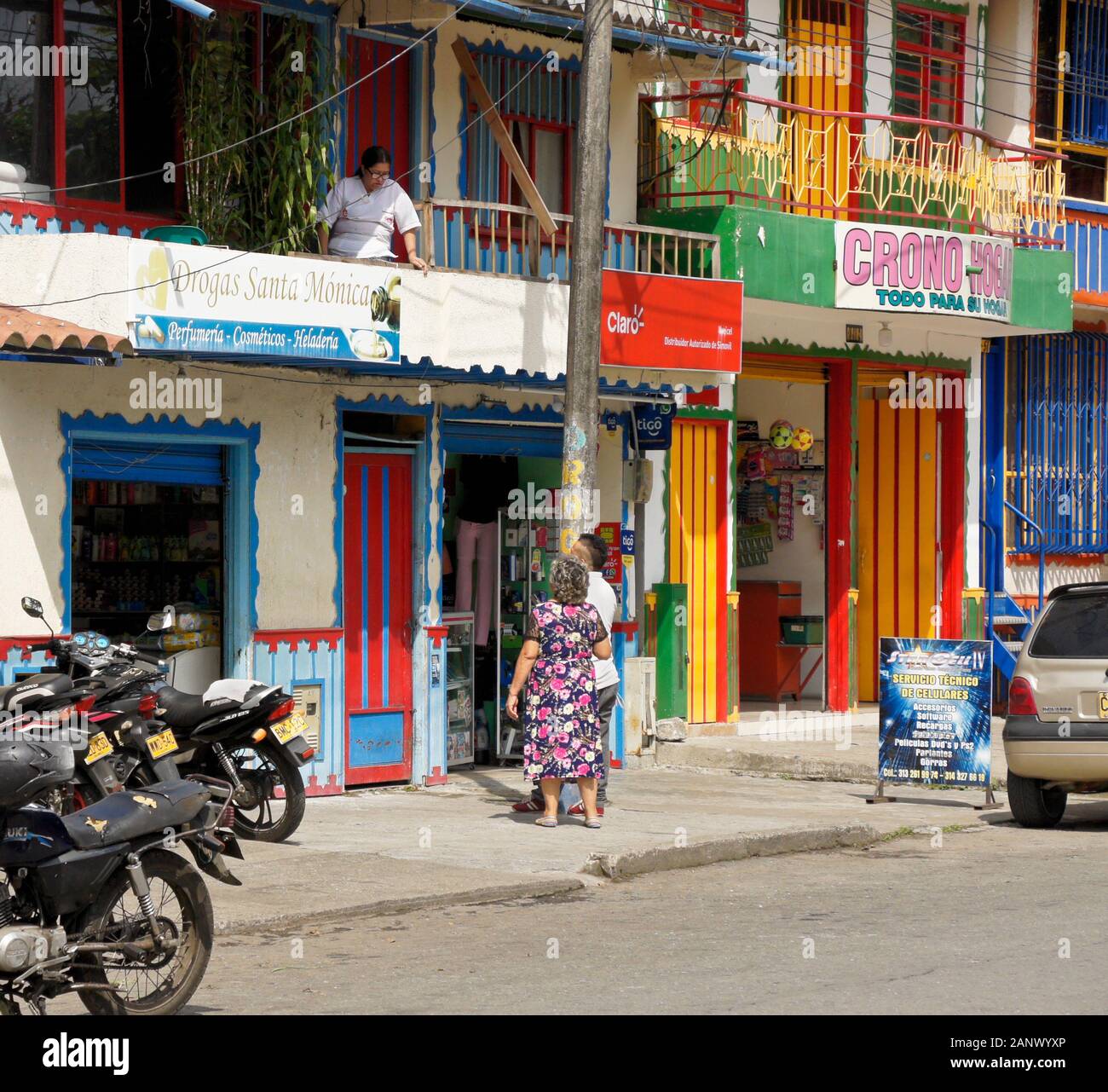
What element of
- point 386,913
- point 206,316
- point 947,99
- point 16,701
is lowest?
point 386,913

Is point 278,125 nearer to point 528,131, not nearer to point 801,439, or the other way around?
point 528,131

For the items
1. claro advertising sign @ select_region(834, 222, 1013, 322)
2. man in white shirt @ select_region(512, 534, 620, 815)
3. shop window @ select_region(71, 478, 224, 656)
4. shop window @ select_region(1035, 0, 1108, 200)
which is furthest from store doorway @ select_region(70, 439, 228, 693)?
shop window @ select_region(1035, 0, 1108, 200)

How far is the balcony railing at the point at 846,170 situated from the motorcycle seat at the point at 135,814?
996 centimetres

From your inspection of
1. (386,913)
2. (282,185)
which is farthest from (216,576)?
(386,913)

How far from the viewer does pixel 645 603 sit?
56.7ft

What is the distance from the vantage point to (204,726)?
1136cm

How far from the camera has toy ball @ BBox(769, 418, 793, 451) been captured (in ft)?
64.6

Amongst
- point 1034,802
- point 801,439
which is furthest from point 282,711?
point 801,439

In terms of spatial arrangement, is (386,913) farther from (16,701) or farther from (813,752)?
A: (813,752)

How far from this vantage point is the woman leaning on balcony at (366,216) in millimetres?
14078

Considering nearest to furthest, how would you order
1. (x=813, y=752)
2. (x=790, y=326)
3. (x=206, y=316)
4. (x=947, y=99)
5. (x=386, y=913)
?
(x=386, y=913) < (x=206, y=316) < (x=813, y=752) < (x=790, y=326) < (x=947, y=99)

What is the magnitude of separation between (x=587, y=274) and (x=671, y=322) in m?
1.73

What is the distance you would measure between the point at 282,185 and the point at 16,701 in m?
6.53
